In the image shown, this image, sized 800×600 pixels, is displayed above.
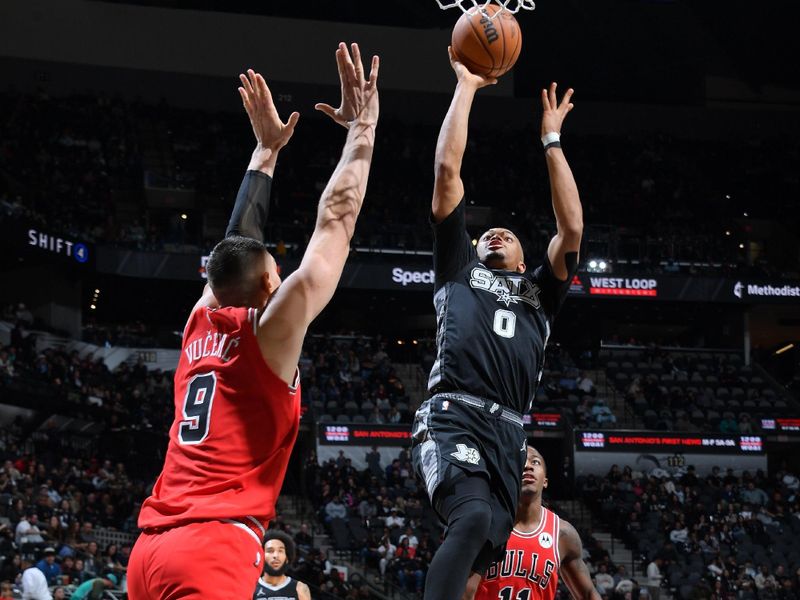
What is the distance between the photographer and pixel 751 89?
120 feet

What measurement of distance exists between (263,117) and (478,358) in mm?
1368

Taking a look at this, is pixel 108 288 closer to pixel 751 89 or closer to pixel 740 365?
pixel 740 365

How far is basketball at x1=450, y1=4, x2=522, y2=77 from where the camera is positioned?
16.7ft

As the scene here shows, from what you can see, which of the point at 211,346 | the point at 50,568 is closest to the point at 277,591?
the point at 211,346

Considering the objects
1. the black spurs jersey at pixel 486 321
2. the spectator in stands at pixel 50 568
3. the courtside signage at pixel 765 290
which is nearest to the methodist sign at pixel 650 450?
the courtside signage at pixel 765 290

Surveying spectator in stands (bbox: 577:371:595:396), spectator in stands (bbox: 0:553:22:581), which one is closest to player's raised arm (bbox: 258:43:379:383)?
spectator in stands (bbox: 0:553:22:581)

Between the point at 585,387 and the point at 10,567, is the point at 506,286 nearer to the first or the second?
the point at 10,567

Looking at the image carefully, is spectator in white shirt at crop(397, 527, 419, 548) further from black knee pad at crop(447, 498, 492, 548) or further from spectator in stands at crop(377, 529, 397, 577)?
black knee pad at crop(447, 498, 492, 548)

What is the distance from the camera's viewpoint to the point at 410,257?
94.4ft

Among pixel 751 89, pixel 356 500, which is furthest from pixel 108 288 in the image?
pixel 751 89

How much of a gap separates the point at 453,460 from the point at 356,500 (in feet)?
59.2

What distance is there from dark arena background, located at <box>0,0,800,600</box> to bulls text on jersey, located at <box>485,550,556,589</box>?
11.6 m

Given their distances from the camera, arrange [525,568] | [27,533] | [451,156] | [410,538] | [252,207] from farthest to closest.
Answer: [410,538], [27,533], [525,568], [451,156], [252,207]

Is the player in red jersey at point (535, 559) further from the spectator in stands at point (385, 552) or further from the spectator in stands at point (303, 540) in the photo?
the spectator in stands at point (385, 552)
